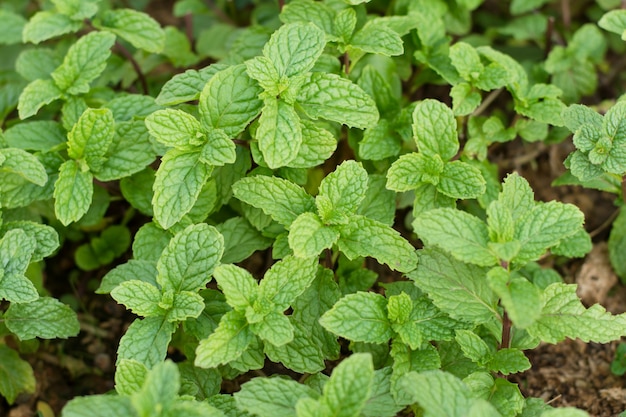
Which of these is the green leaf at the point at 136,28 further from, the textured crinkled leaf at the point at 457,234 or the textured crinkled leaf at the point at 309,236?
the textured crinkled leaf at the point at 457,234

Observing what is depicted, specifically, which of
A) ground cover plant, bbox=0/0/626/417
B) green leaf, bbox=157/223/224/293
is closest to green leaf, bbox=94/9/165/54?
ground cover plant, bbox=0/0/626/417

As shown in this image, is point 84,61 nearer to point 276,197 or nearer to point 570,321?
point 276,197

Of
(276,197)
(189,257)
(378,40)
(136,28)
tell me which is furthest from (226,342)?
(136,28)

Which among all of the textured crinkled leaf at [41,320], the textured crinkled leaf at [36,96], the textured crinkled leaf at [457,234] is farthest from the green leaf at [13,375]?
the textured crinkled leaf at [457,234]

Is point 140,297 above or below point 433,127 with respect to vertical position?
below

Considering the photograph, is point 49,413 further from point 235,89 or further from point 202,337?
point 235,89
